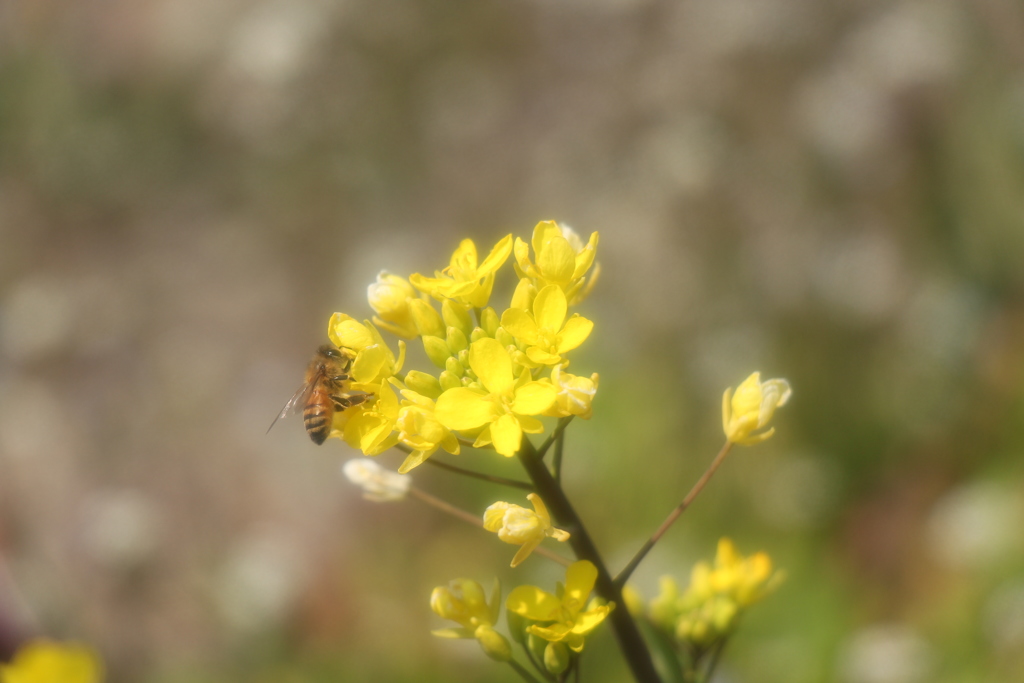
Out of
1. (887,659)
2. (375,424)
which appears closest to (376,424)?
(375,424)

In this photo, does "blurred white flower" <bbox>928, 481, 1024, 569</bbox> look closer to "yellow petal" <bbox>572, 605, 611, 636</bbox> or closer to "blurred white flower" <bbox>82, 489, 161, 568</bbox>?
"yellow petal" <bbox>572, 605, 611, 636</bbox>

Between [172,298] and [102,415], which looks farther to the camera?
[172,298]

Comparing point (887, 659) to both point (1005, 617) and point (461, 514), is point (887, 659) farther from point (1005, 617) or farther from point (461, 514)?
point (461, 514)

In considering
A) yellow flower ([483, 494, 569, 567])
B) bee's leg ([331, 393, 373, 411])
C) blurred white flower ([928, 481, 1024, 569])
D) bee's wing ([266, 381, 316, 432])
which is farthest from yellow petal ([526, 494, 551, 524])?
blurred white flower ([928, 481, 1024, 569])

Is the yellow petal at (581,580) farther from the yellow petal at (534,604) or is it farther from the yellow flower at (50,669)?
the yellow flower at (50,669)

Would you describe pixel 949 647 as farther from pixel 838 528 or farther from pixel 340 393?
pixel 340 393

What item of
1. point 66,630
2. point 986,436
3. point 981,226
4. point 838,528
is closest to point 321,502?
point 66,630
